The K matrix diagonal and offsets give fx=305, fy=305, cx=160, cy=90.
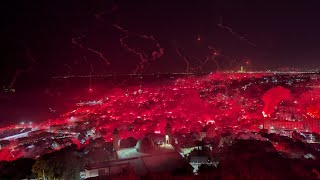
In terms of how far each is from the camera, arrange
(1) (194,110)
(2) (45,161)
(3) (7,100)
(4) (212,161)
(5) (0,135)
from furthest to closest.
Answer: (3) (7,100), (1) (194,110), (5) (0,135), (4) (212,161), (2) (45,161)

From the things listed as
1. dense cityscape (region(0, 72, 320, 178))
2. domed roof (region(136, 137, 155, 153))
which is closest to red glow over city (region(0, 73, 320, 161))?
dense cityscape (region(0, 72, 320, 178))

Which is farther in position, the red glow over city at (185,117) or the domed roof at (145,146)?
the red glow over city at (185,117)

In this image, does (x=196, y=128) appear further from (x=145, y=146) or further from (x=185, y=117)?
(x=145, y=146)

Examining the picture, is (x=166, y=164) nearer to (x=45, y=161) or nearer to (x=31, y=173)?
(x=45, y=161)

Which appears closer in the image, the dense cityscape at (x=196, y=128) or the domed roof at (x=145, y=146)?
the domed roof at (x=145, y=146)

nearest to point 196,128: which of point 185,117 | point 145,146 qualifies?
point 185,117

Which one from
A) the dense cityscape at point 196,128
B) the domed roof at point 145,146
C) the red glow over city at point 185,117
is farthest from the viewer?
the red glow over city at point 185,117

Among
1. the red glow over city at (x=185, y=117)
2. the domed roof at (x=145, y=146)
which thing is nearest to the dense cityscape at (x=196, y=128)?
the red glow over city at (x=185, y=117)

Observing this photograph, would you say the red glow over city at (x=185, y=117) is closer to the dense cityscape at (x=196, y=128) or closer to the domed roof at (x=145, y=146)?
the dense cityscape at (x=196, y=128)

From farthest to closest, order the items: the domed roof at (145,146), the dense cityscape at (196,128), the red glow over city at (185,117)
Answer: the red glow over city at (185,117) < the dense cityscape at (196,128) < the domed roof at (145,146)

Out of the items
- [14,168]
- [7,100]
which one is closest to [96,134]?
[14,168]

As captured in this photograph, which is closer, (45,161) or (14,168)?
(45,161)
